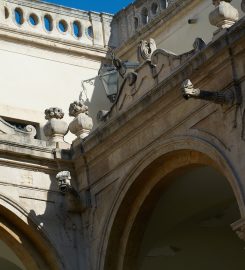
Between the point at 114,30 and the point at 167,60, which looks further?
the point at 114,30

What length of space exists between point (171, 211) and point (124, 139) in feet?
5.05

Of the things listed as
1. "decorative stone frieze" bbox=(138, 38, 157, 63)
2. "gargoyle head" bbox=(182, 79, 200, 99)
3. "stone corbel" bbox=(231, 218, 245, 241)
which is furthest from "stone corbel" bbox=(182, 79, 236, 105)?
"decorative stone frieze" bbox=(138, 38, 157, 63)

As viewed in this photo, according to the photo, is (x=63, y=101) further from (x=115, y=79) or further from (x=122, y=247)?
(x=122, y=247)

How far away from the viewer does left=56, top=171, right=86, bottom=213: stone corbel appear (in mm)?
16297

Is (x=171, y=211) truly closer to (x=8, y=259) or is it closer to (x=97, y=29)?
(x=8, y=259)

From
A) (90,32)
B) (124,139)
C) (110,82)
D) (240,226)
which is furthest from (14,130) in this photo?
(240,226)

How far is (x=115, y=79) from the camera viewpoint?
19641 mm

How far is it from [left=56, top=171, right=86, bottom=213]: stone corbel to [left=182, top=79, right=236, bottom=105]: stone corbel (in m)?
3.12

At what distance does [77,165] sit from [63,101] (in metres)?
2.49

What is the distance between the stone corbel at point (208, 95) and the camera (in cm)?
1387

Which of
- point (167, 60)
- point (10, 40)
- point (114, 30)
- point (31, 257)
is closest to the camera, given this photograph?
point (167, 60)

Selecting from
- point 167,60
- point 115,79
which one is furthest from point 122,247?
point 115,79

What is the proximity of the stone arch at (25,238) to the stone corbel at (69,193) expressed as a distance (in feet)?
2.02

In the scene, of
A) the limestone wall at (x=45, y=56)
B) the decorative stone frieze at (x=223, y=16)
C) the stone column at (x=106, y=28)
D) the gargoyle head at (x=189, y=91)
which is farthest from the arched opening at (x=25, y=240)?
the stone column at (x=106, y=28)
